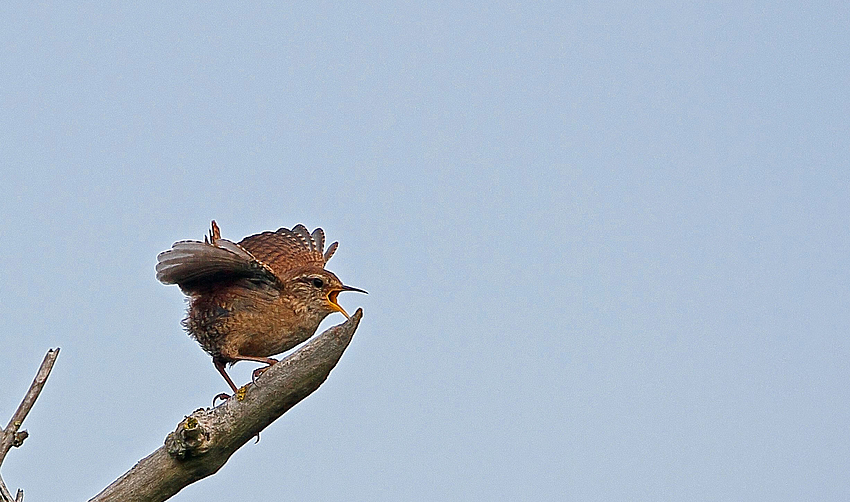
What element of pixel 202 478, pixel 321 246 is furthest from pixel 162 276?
pixel 321 246

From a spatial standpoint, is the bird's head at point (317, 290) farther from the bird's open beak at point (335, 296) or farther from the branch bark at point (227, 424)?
the branch bark at point (227, 424)

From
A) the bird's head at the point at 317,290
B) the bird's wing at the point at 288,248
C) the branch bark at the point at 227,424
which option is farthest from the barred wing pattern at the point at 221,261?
the branch bark at the point at 227,424

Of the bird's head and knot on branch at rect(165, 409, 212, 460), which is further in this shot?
the bird's head

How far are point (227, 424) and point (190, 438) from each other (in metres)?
0.14

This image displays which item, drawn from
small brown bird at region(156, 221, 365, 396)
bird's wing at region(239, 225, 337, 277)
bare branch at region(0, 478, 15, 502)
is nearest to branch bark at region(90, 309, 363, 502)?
bare branch at region(0, 478, 15, 502)

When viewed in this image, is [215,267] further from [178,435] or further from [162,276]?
[178,435]

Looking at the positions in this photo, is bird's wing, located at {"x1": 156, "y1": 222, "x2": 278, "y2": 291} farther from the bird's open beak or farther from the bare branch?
the bare branch

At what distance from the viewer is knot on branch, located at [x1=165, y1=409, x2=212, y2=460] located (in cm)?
357

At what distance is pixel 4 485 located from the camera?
392cm

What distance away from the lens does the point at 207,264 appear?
4805 millimetres

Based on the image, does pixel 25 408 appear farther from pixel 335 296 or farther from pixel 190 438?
pixel 335 296

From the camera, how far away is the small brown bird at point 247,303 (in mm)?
4879

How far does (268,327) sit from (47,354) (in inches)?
44.1

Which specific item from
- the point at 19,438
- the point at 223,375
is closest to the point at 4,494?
the point at 19,438
